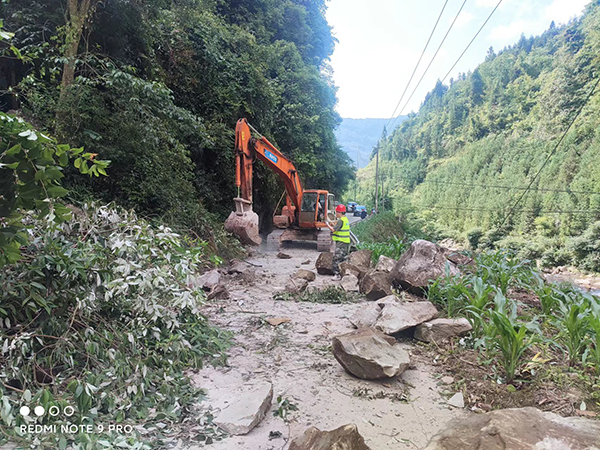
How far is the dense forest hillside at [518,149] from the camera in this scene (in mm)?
36000

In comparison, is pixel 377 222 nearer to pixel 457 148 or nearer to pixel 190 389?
pixel 190 389

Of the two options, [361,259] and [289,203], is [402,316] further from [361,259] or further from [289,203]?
[289,203]

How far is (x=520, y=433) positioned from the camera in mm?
1508

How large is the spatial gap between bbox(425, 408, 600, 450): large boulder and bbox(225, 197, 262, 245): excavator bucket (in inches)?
247

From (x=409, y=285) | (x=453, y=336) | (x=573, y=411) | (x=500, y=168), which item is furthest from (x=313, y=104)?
(x=500, y=168)

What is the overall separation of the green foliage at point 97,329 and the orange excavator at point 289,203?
4.53m

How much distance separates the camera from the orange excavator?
7.78m

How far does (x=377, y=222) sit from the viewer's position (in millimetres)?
27906

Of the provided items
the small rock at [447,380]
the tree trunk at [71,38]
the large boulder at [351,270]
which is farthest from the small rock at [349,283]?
the tree trunk at [71,38]

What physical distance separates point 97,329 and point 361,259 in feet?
17.5

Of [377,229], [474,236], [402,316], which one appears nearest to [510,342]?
[402,316]

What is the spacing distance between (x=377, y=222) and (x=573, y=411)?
26.0 m

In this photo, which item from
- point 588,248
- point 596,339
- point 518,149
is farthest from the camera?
point 518,149

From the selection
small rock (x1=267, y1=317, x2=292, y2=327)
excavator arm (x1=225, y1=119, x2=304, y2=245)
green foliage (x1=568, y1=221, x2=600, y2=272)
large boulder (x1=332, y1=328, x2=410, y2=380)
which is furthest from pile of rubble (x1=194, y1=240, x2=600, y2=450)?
green foliage (x1=568, y1=221, x2=600, y2=272)
